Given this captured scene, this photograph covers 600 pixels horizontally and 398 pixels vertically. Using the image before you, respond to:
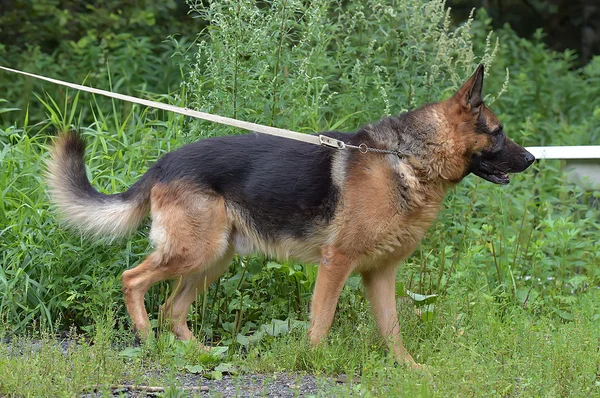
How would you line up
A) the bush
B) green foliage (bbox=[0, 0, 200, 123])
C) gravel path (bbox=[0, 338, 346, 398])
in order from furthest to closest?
green foliage (bbox=[0, 0, 200, 123]) → the bush → gravel path (bbox=[0, 338, 346, 398])

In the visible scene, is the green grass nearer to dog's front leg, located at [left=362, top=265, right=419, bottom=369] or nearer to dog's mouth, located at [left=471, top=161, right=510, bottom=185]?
dog's front leg, located at [left=362, top=265, right=419, bottom=369]

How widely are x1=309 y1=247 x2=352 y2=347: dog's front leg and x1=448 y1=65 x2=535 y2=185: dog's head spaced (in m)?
0.91

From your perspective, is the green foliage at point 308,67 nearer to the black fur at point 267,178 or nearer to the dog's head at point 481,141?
the black fur at point 267,178

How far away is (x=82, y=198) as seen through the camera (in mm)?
5074

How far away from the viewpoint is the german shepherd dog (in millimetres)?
4773

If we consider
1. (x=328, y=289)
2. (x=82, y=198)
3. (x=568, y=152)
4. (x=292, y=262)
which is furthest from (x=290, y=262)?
(x=568, y=152)

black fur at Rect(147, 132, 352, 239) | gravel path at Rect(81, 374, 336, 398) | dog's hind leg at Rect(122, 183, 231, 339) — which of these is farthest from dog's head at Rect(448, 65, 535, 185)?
gravel path at Rect(81, 374, 336, 398)

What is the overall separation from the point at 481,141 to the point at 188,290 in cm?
198

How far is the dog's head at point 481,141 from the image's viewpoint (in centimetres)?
484

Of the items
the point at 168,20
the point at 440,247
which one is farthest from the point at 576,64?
the point at 440,247

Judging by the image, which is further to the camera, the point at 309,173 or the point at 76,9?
the point at 76,9

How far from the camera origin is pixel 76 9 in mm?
11602

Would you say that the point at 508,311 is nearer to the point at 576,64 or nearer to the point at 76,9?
the point at 76,9

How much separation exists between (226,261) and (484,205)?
2.65 meters
